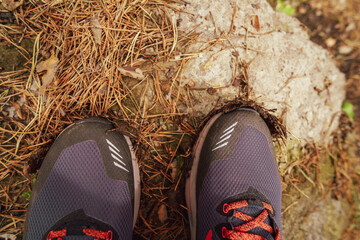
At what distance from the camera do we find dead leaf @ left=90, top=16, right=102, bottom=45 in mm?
1359

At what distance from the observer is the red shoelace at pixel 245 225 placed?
1.29m

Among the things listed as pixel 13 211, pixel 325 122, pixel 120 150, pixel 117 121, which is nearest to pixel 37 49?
pixel 117 121

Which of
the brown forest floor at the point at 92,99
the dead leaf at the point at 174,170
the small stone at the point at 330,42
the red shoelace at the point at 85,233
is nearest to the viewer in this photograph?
the red shoelace at the point at 85,233

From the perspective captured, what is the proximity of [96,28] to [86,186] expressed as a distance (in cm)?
97

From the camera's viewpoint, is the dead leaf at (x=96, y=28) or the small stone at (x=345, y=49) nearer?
the dead leaf at (x=96, y=28)

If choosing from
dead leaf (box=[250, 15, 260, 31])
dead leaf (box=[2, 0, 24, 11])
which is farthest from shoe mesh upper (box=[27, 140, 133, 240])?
dead leaf (box=[250, 15, 260, 31])

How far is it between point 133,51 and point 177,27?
328mm

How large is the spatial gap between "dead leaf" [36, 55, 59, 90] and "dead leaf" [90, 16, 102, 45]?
0.91 ft

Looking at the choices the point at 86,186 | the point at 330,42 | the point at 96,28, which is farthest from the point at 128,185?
the point at 330,42

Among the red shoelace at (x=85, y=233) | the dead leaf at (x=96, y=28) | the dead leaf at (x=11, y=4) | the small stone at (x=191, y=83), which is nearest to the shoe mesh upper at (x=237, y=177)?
the small stone at (x=191, y=83)

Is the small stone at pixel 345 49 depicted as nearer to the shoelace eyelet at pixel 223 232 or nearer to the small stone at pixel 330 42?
the small stone at pixel 330 42

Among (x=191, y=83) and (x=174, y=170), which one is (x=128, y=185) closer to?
(x=174, y=170)

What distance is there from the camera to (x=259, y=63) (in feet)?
4.99

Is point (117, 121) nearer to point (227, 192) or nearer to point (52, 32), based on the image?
point (52, 32)
